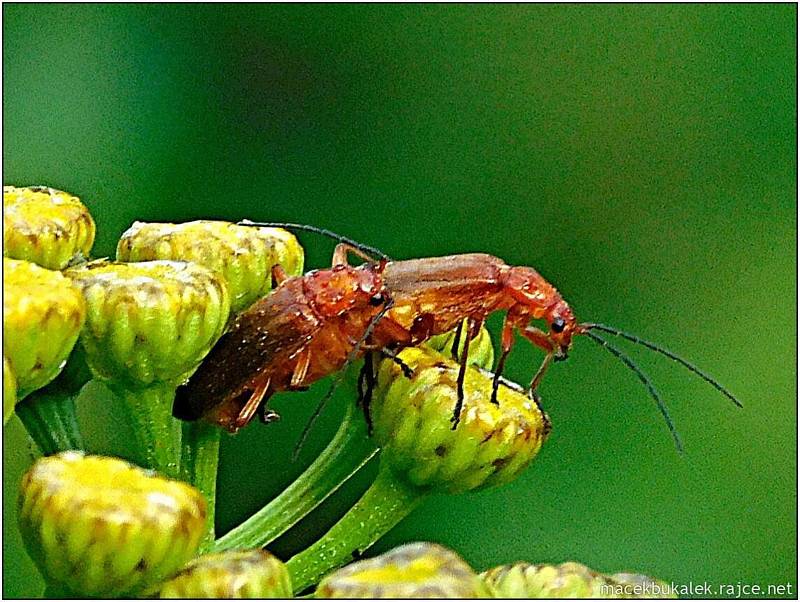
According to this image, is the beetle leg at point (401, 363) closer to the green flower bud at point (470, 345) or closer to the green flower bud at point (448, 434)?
the green flower bud at point (448, 434)

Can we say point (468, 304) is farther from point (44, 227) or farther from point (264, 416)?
point (44, 227)

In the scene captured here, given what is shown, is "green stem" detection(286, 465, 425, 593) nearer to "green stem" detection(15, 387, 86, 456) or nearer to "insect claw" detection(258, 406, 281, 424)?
"insect claw" detection(258, 406, 281, 424)

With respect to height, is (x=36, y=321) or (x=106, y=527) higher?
(x=36, y=321)

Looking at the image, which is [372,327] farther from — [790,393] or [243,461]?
[790,393]

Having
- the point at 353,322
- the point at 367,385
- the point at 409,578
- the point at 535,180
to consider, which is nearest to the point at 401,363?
the point at 367,385

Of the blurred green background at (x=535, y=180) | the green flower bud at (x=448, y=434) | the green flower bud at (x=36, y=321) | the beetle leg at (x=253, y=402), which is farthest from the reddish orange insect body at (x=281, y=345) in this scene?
the blurred green background at (x=535, y=180)
